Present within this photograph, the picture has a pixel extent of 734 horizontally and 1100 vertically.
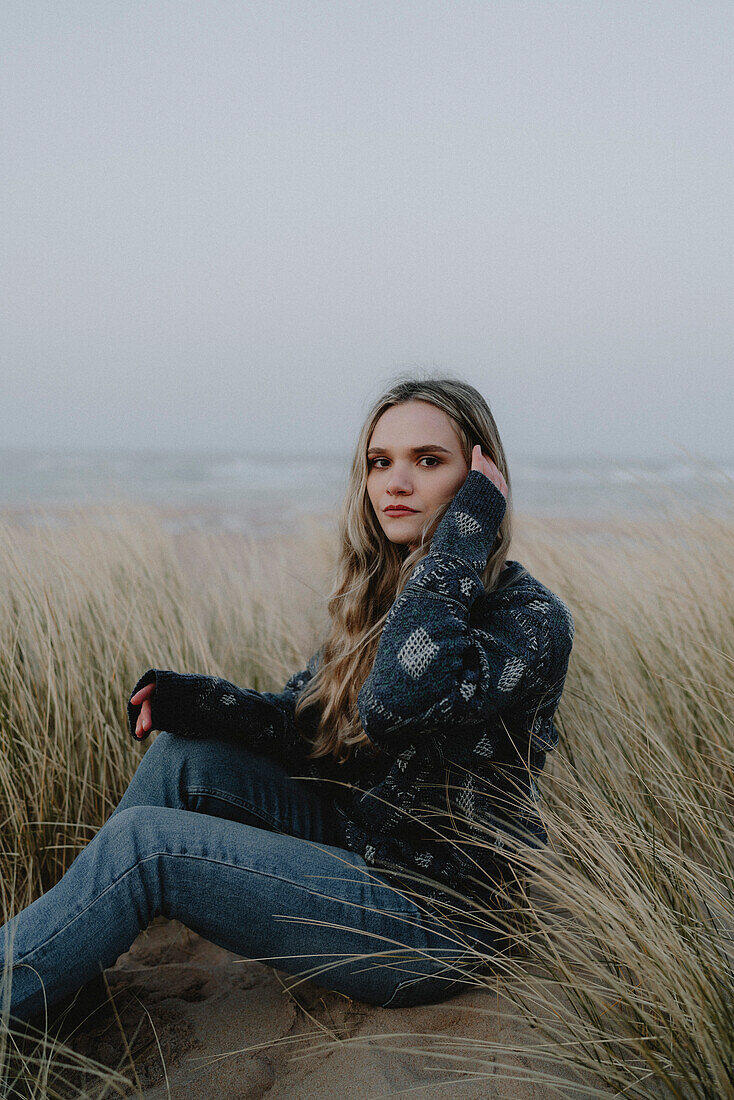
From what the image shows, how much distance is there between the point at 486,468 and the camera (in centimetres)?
190

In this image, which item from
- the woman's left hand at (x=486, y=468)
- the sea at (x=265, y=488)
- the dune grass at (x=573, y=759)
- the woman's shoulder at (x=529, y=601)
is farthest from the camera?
the sea at (x=265, y=488)

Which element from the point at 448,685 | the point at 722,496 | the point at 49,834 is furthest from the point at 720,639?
the point at 49,834

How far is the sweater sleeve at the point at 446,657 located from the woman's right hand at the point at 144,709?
2.04 feet

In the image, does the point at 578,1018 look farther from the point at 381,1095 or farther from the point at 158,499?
the point at 158,499

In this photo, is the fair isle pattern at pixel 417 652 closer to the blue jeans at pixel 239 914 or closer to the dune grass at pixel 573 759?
the dune grass at pixel 573 759

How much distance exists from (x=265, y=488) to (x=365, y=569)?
70.0 feet

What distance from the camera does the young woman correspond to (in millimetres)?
1587

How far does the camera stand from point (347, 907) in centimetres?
167

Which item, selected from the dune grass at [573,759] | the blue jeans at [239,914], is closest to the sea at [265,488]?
the dune grass at [573,759]

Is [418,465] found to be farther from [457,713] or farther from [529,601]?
[457,713]

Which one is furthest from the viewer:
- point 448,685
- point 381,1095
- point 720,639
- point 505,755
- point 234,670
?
point 234,670

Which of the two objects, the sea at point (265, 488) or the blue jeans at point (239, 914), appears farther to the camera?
the sea at point (265, 488)

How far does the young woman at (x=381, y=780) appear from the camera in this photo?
1587 mm

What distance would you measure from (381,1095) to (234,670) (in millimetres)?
1818
